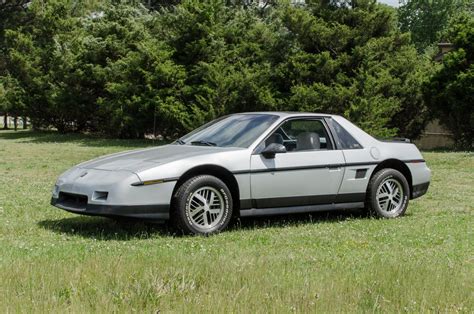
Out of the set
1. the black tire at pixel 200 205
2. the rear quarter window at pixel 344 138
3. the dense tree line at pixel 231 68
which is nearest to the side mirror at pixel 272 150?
the black tire at pixel 200 205

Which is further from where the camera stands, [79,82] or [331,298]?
[79,82]

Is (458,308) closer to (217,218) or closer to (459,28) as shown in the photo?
(217,218)

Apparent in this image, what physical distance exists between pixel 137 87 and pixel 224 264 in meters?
23.0

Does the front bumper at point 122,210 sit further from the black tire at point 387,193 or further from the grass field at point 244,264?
the black tire at point 387,193

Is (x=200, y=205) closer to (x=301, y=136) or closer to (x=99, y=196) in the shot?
(x=99, y=196)

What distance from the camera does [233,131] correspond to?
851 centimetres

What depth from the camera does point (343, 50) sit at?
80.8 ft

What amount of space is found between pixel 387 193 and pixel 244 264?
451cm

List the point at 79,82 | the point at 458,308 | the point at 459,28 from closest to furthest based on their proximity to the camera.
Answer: the point at 458,308, the point at 459,28, the point at 79,82

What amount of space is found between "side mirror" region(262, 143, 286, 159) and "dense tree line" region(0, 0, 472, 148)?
14665 mm

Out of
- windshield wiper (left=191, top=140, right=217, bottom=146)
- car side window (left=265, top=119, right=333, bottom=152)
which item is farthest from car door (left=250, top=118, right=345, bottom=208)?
windshield wiper (left=191, top=140, right=217, bottom=146)

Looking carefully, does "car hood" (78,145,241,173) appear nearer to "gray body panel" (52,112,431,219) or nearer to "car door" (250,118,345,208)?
"gray body panel" (52,112,431,219)

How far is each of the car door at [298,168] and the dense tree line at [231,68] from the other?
1391 centimetres

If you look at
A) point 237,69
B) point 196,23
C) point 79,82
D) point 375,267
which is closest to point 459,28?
point 237,69
